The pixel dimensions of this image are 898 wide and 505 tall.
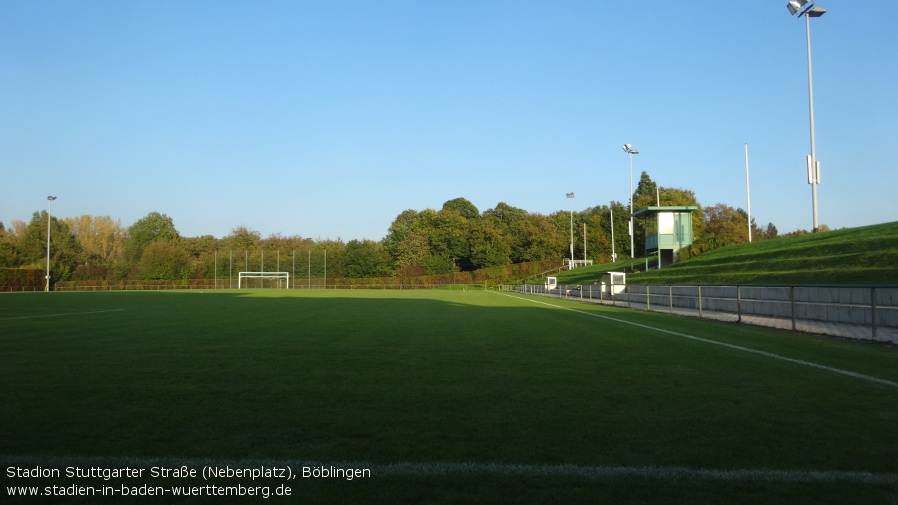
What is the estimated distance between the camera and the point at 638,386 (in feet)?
21.6

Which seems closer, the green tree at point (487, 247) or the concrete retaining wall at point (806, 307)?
the concrete retaining wall at point (806, 307)

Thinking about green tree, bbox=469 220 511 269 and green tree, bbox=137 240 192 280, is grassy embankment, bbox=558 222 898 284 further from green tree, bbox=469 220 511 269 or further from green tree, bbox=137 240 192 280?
green tree, bbox=137 240 192 280

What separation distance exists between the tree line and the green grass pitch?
7446 centimetres

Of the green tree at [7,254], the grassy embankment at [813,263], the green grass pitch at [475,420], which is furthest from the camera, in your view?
the green tree at [7,254]

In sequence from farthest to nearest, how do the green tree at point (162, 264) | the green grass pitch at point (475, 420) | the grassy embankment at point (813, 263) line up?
the green tree at point (162, 264) < the grassy embankment at point (813, 263) < the green grass pitch at point (475, 420)

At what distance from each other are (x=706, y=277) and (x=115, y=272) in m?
82.8

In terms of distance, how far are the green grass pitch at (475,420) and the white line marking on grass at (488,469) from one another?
0.02 m

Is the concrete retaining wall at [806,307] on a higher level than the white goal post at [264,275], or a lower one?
lower

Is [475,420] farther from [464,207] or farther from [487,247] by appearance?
[464,207]

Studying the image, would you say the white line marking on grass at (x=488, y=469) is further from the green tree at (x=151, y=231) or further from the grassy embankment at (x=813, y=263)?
the green tree at (x=151, y=231)

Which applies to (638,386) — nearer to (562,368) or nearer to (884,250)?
(562,368)

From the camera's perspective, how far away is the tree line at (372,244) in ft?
279

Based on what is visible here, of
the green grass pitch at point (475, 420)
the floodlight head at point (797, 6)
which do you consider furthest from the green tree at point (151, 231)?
the green grass pitch at point (475, 420)

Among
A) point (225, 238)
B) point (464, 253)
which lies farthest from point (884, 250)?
point (225, 238)
